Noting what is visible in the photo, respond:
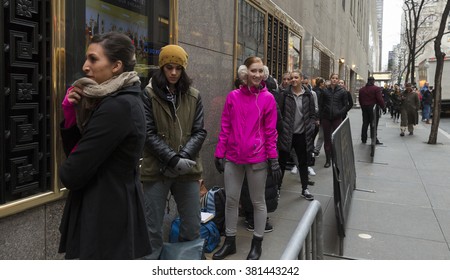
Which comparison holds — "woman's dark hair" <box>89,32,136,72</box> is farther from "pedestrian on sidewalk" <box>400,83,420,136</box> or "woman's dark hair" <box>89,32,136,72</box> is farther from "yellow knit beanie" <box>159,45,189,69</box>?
"pedestrian on sidewalk" <box>400,83,420,136</box>

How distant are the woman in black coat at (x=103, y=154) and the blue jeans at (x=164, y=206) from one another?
3.62 ft

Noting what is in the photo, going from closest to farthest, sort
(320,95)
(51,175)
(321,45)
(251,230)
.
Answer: (51,175) → (251,230) → (320,95) → (321,45)

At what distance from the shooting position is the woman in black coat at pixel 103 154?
1922 mm

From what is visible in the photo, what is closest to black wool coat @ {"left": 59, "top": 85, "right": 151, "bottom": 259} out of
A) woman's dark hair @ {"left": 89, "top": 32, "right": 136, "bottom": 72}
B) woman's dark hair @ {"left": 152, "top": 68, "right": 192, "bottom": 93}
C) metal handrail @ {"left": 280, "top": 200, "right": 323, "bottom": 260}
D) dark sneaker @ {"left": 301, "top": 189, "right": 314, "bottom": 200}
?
woman's dark hair @ {"left": 89, "top": 32, "right": 136, "bottom": 72}

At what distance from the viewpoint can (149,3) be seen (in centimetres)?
427

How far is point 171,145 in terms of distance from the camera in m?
3.27

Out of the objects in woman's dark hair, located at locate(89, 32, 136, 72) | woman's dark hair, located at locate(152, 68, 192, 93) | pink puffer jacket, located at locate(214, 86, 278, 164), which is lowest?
pink puffer jacket, located at locate(214, 86, 278, 164)

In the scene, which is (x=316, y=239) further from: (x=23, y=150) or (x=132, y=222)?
(x=23, y=150)

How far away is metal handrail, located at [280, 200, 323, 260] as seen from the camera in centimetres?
174

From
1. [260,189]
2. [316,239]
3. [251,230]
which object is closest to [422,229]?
[251,230]

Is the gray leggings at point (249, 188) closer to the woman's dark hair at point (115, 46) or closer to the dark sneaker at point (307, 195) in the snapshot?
the woman's dark hair at point (115, 46)

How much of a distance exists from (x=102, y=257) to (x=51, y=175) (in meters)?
1.22

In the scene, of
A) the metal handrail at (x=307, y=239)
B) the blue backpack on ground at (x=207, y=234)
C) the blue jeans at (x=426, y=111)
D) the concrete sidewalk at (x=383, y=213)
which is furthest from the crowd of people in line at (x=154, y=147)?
the blue jeans at (x=426, y=111)

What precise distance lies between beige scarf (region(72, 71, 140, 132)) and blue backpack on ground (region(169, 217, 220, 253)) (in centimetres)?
222
